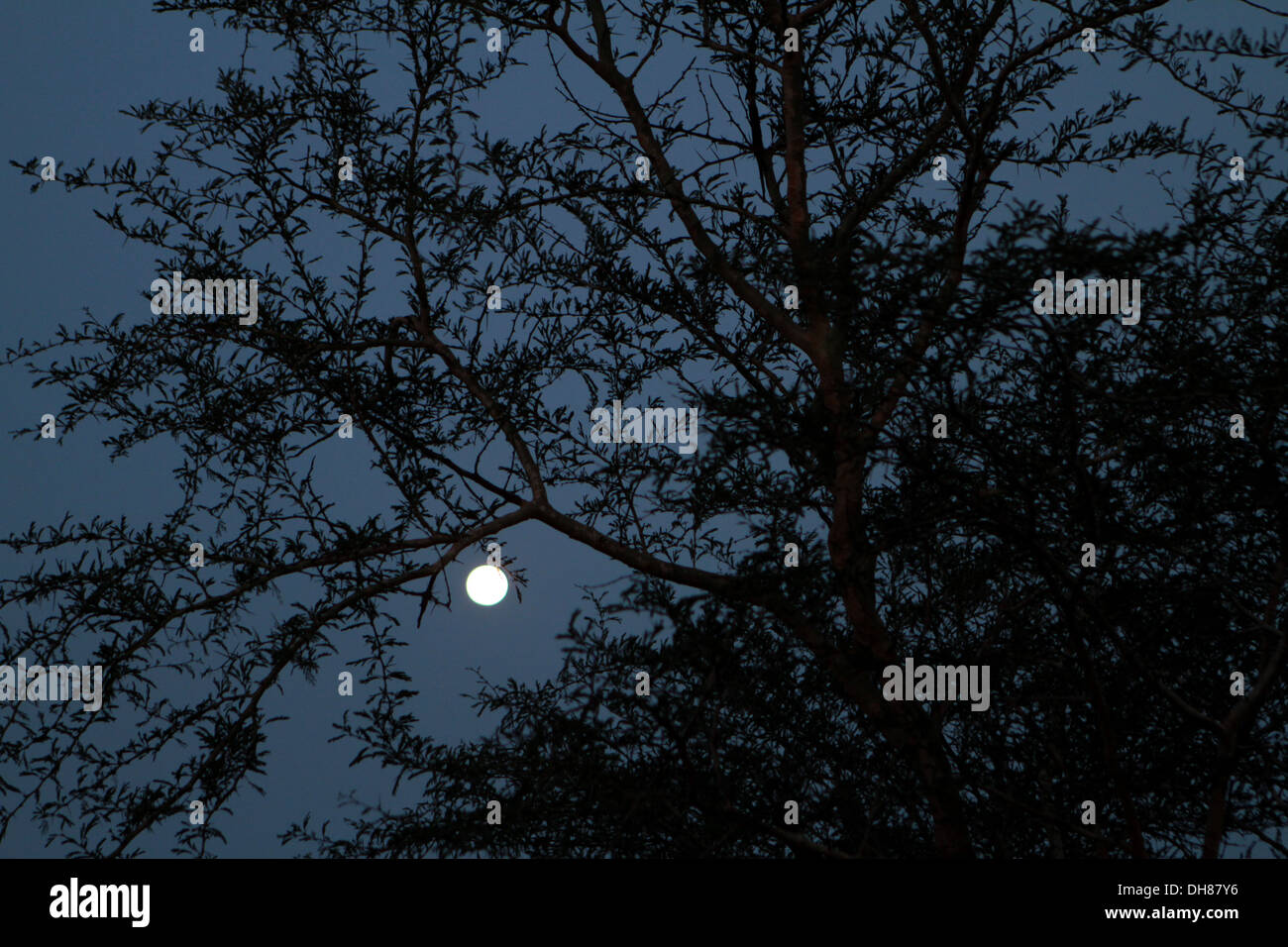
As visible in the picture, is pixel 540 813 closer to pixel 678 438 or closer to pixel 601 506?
pixel 601 506

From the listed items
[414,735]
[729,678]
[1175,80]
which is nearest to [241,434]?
[414,735]

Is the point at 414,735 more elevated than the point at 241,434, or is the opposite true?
the point at 241,434

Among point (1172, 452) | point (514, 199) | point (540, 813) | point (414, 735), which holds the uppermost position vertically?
point (514, 199)

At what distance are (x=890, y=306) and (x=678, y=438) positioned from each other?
2343 mm

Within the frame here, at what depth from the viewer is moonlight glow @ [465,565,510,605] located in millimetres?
5379

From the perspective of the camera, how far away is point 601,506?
612 cm

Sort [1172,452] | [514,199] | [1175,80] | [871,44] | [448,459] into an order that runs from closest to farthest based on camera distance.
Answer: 1. [1172,452]
2. [1175,80]
3. [448,459]
4. [514,199]
5. [871,44]

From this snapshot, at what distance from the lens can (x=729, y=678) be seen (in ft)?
16.6

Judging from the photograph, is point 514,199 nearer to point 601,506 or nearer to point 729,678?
A: point 601,506

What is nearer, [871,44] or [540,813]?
[540,813]

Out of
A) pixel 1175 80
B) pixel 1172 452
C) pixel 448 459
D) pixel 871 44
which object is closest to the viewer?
pixel 1172 452

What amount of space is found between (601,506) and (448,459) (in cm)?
98

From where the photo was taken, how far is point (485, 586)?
541cm

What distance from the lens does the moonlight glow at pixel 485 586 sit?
5379mm
